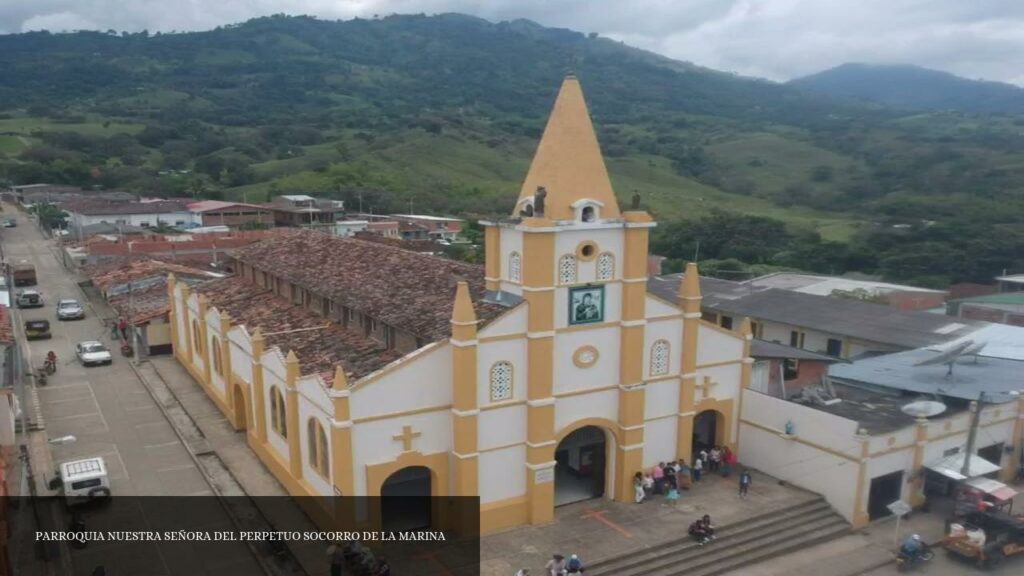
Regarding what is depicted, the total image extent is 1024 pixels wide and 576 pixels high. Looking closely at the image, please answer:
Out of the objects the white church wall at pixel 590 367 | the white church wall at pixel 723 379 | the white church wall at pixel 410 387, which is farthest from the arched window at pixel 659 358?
the white church wall at pixel 410 387

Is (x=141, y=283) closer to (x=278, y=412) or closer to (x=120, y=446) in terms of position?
(x=120, y=446)

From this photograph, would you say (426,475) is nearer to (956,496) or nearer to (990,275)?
(956,496)

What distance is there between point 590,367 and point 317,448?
7.75 m

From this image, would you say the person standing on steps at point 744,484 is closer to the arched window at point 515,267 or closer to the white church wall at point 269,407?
the arched window at point 515,267

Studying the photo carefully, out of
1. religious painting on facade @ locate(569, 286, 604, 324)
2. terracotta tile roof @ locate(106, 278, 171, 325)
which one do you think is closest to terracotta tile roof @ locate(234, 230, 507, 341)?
Answer: religious painting on facade @ locate(569, 286, 604, 324)

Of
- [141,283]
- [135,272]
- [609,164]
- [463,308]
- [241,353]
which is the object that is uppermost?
[609,164]

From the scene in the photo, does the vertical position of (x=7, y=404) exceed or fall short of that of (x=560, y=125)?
it falls short

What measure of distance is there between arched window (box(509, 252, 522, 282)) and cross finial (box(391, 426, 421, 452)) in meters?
4.91

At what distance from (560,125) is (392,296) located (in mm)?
7608

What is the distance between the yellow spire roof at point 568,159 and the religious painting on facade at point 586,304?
2.06 meters

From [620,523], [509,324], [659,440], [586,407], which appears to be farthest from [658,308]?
[620,523]

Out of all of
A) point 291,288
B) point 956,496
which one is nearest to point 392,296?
point 291,288

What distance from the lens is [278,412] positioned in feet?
74.4

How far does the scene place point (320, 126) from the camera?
160375mm
